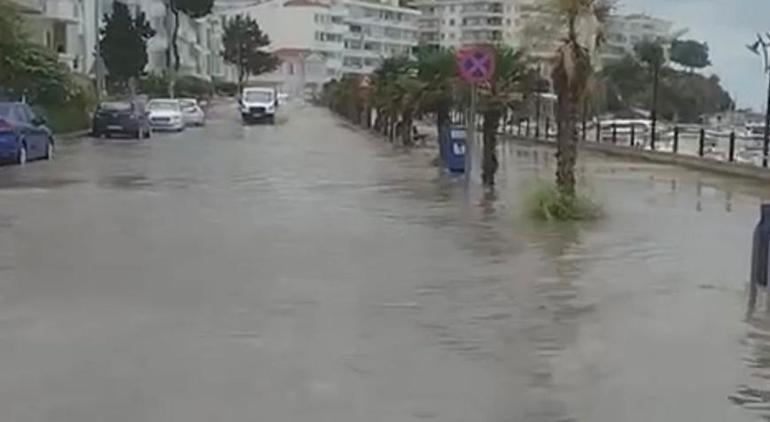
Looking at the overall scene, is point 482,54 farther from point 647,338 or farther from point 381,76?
point 381,76

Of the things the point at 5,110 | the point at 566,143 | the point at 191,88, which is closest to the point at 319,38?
the point at 191,88

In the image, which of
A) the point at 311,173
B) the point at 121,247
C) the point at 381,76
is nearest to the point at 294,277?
the point at 121,247

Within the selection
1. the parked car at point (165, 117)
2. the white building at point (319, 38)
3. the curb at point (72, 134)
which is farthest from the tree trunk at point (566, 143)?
the white building at point (319, 38)

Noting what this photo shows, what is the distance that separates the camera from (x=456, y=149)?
34.3 metres

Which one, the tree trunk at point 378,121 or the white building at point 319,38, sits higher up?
the white building at point 319,38

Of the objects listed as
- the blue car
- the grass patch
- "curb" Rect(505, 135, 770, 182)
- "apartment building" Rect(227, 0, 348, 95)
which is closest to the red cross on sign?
the grass patch

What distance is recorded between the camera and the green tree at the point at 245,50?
164 meters

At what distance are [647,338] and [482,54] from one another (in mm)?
17817

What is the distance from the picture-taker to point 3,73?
51500 millimetres

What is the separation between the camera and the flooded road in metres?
9.16

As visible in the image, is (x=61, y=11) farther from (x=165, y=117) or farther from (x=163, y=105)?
(x=165, y=117)

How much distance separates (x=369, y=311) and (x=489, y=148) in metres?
17.7

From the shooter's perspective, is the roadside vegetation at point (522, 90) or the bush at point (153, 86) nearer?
the roadside vegetation at point (522, 90)

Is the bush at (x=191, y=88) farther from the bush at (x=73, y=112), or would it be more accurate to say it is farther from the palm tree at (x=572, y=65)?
the palm tree at (x=572, y=65)
